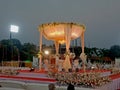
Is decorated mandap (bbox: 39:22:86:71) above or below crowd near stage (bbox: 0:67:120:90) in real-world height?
above

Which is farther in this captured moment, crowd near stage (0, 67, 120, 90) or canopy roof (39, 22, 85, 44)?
canopy roof (39, 22, 85, 44)

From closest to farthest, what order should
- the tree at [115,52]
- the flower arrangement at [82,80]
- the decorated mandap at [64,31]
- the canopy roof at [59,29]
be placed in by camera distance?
the flower arrangement at [82,80], the decorated mandap at [64,31], the canopy roof at [59,29], the tree at [115,52]

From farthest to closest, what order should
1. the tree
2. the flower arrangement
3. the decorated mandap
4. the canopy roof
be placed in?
1. the tree
2. the canopy roof
3. the decorated mandap
4. the flower arrangement

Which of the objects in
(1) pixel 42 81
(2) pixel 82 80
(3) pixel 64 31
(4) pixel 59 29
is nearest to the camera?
(2) pixel 82 80

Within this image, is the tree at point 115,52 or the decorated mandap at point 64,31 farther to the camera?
the tree at point 115,52

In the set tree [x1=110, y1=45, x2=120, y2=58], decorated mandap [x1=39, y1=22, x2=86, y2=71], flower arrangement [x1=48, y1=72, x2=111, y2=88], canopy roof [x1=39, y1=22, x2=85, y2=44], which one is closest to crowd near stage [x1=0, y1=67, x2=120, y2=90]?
flower arrangement [x1=48, y1=72, x2=111, y2=88]

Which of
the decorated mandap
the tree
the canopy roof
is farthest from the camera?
the tree

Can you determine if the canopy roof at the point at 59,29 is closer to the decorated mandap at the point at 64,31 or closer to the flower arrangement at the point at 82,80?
the decorated mandap at the point at 64,31

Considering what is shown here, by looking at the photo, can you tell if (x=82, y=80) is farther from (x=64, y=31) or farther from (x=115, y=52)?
(x=115, y=52)

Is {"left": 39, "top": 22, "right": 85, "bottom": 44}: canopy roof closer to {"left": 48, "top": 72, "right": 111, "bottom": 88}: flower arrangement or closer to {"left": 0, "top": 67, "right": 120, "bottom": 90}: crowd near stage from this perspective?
{"left": 0, "top": 67, "right": 120, "bottom": 90}: crowd near stage

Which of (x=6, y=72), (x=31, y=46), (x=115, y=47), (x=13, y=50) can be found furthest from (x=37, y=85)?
(x=115, y=47)

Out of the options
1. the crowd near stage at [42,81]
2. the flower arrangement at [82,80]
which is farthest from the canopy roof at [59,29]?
the flower arrangement at [82,80]

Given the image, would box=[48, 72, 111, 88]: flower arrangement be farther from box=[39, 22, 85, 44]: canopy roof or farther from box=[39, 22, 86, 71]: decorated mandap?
box=[39, 22, 85, 44]: canopy roof

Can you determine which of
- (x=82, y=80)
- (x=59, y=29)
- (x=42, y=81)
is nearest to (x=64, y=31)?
(x=59, y=29)
